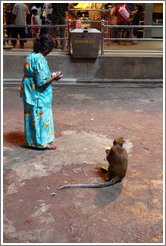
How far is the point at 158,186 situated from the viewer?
333 centimetres

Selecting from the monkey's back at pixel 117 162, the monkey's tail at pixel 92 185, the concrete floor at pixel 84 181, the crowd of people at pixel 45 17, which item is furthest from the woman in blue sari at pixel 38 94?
the crowd of people at pixel 45 17

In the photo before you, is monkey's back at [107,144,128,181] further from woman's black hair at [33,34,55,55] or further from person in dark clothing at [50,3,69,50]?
person in dark clothing at [50,3,69,50]

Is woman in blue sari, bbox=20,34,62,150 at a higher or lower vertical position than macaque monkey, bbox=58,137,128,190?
higher

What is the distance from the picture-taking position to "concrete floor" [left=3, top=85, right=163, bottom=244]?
257 cm

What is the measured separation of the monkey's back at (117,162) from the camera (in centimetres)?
318

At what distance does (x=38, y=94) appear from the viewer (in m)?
3.97

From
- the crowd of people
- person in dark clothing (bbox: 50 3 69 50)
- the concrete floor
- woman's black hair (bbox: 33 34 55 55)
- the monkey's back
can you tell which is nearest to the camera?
the concrete floor

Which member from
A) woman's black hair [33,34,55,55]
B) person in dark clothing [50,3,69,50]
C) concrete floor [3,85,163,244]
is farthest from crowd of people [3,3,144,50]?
woman's black hair [33,34,55,55]

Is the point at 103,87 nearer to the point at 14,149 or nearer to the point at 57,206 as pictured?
the point at 14,149

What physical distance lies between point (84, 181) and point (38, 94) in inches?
56.0

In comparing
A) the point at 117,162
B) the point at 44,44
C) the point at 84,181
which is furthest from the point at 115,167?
the point at 44,44

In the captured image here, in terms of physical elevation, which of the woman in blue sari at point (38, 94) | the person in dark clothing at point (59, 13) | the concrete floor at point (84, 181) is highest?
the person in dark clothing at point (59, 13)

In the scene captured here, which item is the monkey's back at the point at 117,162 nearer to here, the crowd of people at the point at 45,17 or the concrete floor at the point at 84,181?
the concrete floor at the point at 84,181

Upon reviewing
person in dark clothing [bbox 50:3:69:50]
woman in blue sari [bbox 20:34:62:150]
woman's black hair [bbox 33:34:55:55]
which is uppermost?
person in dark clothing [bbox 50:3:69:50]
